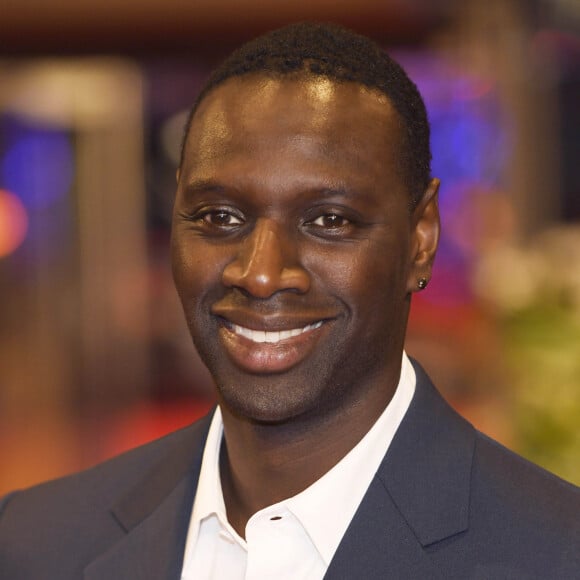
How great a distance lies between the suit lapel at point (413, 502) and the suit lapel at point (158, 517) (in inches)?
12.5

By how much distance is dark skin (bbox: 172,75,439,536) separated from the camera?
147 centimetres

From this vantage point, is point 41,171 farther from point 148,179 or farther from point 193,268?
point 193,268

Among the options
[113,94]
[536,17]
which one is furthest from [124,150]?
[536,17]

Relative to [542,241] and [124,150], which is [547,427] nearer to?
[542,241]

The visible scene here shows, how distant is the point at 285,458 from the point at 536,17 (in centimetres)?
365

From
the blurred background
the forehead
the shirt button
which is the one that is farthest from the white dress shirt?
the blurred background

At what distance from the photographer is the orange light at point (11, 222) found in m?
6.70

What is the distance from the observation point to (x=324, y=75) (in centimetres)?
152

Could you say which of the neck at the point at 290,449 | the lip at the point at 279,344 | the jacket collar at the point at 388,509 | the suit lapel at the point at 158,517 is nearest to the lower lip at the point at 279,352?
the lip at the point at 279,344

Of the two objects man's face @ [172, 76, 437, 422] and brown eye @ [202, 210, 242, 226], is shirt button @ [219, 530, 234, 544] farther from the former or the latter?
brown eye @ [202, 210, 242, 226]

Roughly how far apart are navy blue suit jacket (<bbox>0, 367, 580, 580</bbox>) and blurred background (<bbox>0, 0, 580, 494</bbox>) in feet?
10.3

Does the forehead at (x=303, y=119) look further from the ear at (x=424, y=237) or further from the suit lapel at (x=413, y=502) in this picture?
the suit lapel at (x=413, y=502)

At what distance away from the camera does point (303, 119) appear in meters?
1.48

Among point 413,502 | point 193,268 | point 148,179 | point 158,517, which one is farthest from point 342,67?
point 148,179
